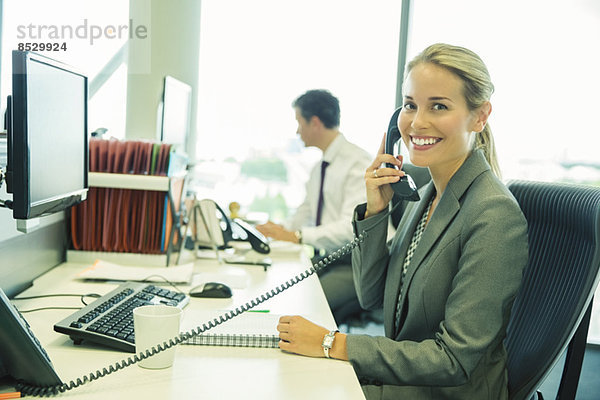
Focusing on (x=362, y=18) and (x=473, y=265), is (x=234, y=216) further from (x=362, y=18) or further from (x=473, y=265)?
(x=473, y=265)

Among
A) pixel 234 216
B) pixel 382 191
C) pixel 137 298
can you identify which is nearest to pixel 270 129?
pixel 234 216

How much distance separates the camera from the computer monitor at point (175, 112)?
233 centimetres

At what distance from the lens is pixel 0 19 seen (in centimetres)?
313

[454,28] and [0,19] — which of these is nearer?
[0,19]

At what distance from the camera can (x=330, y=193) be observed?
3.20 meters

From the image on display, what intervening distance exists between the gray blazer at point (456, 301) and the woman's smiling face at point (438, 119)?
0.06 meters

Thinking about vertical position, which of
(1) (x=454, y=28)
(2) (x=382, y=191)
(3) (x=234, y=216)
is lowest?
(3) (x=234, y=216)

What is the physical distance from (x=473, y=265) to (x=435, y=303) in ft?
0.54

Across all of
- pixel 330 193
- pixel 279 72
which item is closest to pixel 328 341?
pixel 330 193

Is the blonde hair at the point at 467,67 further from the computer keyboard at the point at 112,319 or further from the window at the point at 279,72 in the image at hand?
the window at the point at 279,72

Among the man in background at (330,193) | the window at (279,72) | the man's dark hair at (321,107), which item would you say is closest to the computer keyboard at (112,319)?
the man in background at (330,193)

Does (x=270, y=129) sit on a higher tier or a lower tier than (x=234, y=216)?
higher

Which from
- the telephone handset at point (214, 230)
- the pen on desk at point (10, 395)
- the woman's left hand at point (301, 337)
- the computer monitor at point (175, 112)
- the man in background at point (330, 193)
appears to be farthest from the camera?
the man in background at point (330, 193)

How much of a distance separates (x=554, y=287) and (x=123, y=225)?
1305 millimetres
